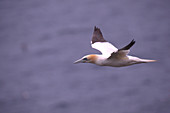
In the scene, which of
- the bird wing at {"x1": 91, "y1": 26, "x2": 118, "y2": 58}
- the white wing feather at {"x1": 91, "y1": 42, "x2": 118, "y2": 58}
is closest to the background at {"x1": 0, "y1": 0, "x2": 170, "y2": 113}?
the bird wing at {"x1": 91, "y1": 26, "x2": 118, "y2": 58}

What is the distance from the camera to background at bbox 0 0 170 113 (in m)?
28.4

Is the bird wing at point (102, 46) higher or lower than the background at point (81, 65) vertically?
lower

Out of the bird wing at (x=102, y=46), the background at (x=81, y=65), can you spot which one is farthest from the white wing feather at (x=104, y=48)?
the background at (x=81, y=65)

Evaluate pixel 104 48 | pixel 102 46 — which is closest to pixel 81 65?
pixel 102 46

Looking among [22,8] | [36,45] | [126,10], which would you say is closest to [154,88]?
[36,45]

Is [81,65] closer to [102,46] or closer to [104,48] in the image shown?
[102,46]

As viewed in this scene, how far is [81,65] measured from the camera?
107ft

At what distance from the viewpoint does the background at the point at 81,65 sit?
28.4 metres

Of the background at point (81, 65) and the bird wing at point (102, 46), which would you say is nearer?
the bird wing at point (102, 46)

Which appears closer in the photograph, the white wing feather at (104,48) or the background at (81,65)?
the white wing feather at (104,48)

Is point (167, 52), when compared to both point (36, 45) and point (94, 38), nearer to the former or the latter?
point (36, 45)

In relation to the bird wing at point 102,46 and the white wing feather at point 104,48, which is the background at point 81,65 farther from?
the white wing feather at point 104,48

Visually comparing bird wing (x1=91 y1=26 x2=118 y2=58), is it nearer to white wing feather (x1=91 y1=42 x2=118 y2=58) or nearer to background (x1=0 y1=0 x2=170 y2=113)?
white wing feather (x1=91 y1=42 x2=118 y2=58)

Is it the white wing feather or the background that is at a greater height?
the background
